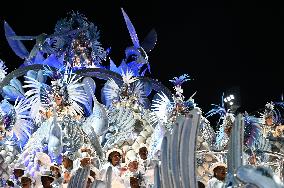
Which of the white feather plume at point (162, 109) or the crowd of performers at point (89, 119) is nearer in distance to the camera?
the crowd of performers at point (89, 119)

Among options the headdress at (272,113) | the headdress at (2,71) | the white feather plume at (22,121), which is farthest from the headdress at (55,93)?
the headdress at (272,113)

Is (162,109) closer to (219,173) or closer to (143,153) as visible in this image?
(143,153)

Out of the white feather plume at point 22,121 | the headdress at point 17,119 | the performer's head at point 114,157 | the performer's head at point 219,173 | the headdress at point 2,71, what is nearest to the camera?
the performer's head at point 219,173

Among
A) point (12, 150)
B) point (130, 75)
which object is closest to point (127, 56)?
point (130, 75)

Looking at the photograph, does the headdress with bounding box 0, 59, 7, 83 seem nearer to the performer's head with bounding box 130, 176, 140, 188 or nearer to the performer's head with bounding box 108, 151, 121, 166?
the performer's head with bounding box 108, 151, 121, 166

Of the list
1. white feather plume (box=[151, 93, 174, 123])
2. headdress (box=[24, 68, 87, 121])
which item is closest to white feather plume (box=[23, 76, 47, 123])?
headdress (box=[24, 68, 87, 121])

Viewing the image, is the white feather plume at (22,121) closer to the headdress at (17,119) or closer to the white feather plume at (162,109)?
the headdress at (17,119)

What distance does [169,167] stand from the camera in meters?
1.89

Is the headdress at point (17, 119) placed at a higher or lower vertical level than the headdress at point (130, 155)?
higher

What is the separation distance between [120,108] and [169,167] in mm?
7054

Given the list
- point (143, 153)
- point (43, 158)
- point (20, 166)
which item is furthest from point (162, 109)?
point (20, 166)

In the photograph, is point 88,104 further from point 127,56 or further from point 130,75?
point 127,56

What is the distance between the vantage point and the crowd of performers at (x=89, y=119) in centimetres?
675

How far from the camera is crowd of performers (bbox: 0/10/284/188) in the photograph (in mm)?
6754
